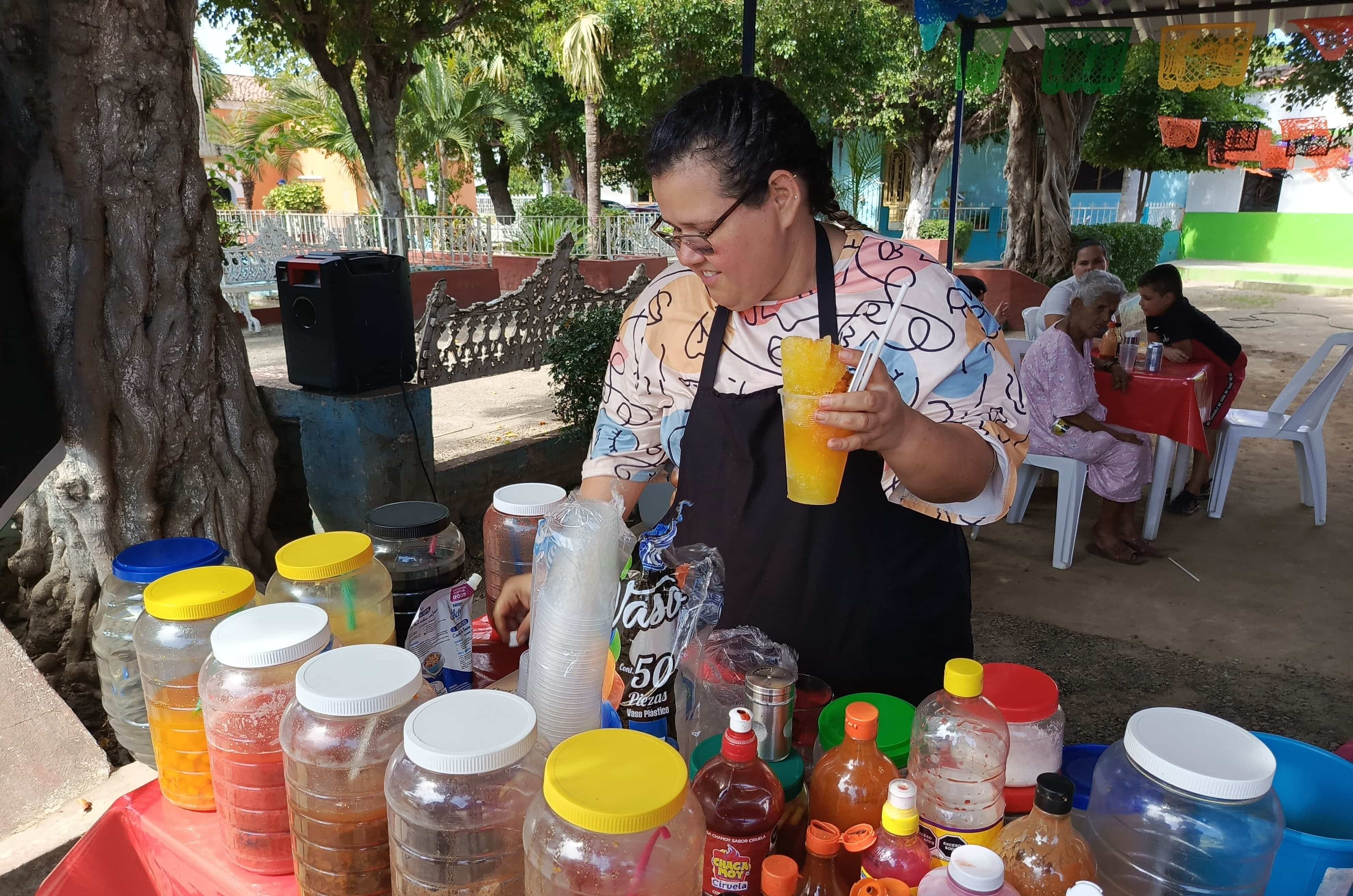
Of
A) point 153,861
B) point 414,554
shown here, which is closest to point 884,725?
point 414,554

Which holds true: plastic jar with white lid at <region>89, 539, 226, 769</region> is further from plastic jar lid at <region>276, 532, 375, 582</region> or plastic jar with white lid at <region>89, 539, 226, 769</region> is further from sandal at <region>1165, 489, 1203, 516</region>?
sandal at <region>1165, 489, 1203, 516</region>

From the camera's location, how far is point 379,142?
11031 millimetres

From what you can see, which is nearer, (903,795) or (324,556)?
(903,795)

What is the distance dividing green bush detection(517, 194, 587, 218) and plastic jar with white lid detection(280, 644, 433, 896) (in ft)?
62.2

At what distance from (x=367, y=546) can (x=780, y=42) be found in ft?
58.8

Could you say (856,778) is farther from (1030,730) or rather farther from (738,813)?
(1030,730)

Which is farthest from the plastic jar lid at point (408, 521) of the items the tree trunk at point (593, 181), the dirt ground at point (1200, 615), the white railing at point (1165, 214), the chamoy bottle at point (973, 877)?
the white railing at point (1165, 214)

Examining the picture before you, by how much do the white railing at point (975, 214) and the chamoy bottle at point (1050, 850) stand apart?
2442 centimetres

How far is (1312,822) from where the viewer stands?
1146 mm

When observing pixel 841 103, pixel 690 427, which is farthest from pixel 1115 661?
pixel 841 103

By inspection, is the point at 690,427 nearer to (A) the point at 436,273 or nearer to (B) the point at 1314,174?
(A) the point at 436,273

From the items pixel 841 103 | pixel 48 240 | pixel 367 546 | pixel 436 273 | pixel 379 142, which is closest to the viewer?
pixel 367 546

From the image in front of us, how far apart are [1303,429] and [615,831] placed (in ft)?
20.4

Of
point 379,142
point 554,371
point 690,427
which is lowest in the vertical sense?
point 554,371
